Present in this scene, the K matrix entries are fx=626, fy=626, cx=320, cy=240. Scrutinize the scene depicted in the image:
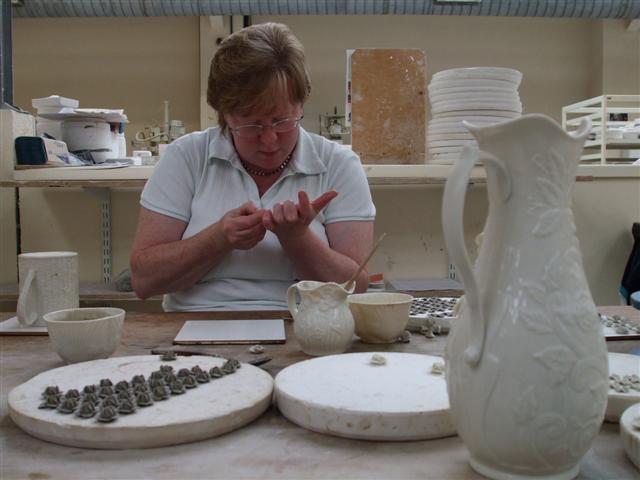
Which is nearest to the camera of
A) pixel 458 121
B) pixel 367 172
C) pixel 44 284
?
pixel 44 284

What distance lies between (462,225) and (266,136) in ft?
3.63

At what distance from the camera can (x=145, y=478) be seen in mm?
651

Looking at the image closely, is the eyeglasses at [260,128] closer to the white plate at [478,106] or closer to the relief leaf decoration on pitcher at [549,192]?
the white plate at [478,106]

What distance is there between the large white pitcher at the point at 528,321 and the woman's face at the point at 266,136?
1.07 meters

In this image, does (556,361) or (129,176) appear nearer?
(556,361)

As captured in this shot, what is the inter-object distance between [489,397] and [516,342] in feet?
0.19

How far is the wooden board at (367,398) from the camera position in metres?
0.73

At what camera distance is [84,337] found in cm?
106

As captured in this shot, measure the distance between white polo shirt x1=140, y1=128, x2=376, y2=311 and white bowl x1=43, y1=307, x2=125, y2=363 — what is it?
60cm

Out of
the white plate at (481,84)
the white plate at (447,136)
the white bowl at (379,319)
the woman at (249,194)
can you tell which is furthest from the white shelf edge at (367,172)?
the white bowl at (379,319)

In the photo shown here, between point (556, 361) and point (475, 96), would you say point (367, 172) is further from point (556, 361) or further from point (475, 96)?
point (556, 361)

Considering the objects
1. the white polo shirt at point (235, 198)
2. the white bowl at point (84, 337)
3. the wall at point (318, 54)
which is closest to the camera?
the white bowl at point (84, 337)

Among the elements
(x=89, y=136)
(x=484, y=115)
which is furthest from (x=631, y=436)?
(x=89, y=136)

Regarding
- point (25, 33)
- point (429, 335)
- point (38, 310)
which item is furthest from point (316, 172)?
point (25, 33)
